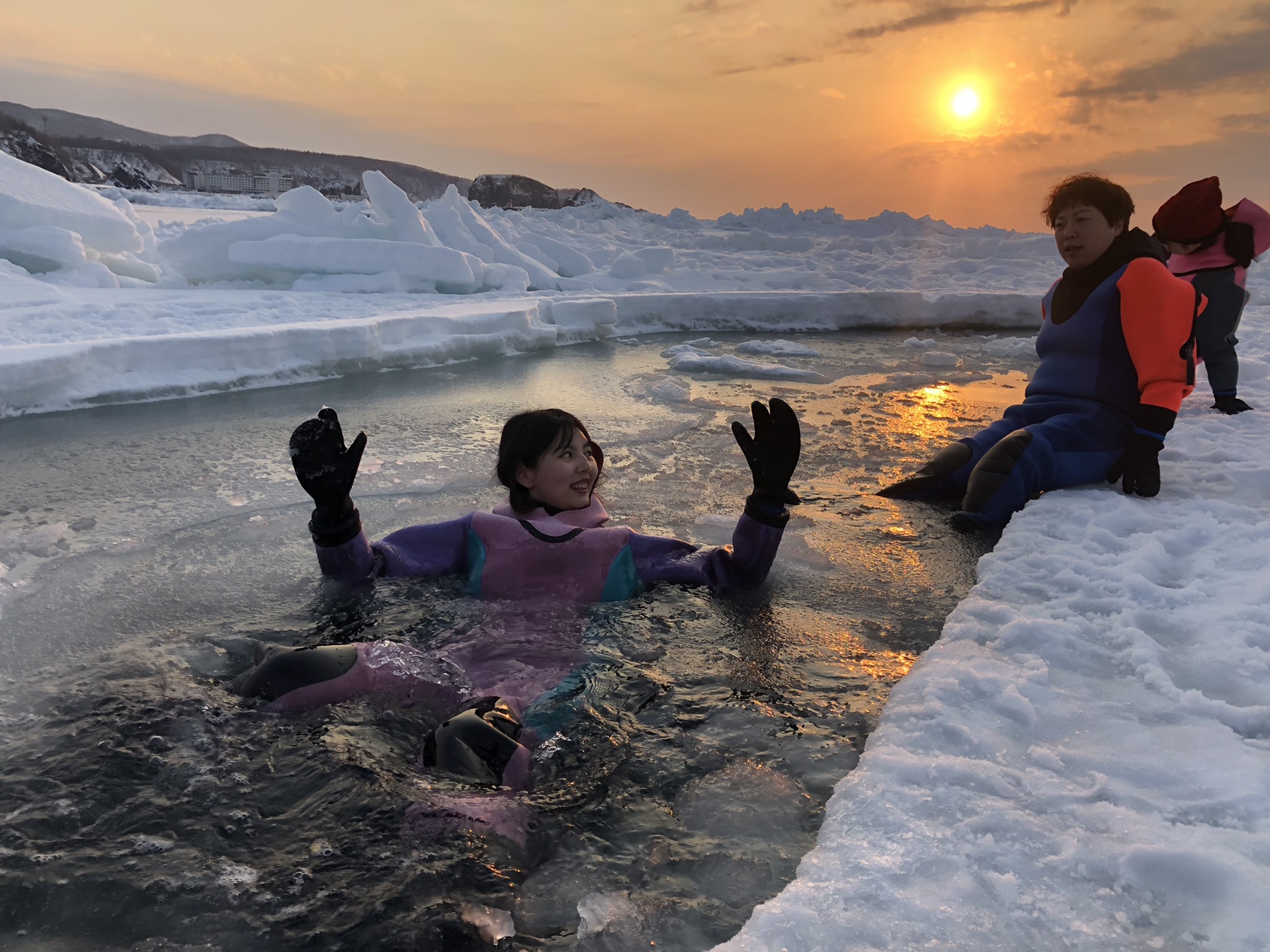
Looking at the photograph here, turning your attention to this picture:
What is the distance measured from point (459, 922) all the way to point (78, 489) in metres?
3.35

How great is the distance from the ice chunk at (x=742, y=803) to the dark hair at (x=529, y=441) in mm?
1221

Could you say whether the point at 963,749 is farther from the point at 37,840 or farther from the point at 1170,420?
the point at 1170,420

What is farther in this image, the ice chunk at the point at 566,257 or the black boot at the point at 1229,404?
the ice chunk at the point at 566,257

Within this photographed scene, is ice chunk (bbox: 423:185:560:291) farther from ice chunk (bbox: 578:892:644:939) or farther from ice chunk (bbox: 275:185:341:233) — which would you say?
ice chunk (bbox: 578:892:644:939)

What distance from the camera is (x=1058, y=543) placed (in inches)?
114

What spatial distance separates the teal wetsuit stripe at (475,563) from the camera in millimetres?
2639

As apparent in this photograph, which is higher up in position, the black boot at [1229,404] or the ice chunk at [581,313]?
the ice chunk at [581,313]

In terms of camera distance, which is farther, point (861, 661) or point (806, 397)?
point (806, 397)

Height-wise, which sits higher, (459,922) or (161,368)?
(161,368)

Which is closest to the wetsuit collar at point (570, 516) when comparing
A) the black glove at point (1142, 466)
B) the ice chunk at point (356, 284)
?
the black glove at point (1142, 466)

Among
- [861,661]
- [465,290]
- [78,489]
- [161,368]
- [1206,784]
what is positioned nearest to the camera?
[1206,784]

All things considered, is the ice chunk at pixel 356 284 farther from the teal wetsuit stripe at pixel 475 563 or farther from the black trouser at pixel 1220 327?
the teal wetsuit stripe at pixel 475 563

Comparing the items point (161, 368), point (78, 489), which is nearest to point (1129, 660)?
point (78, 489)

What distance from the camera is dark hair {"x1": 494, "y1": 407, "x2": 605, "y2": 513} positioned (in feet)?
8.77
